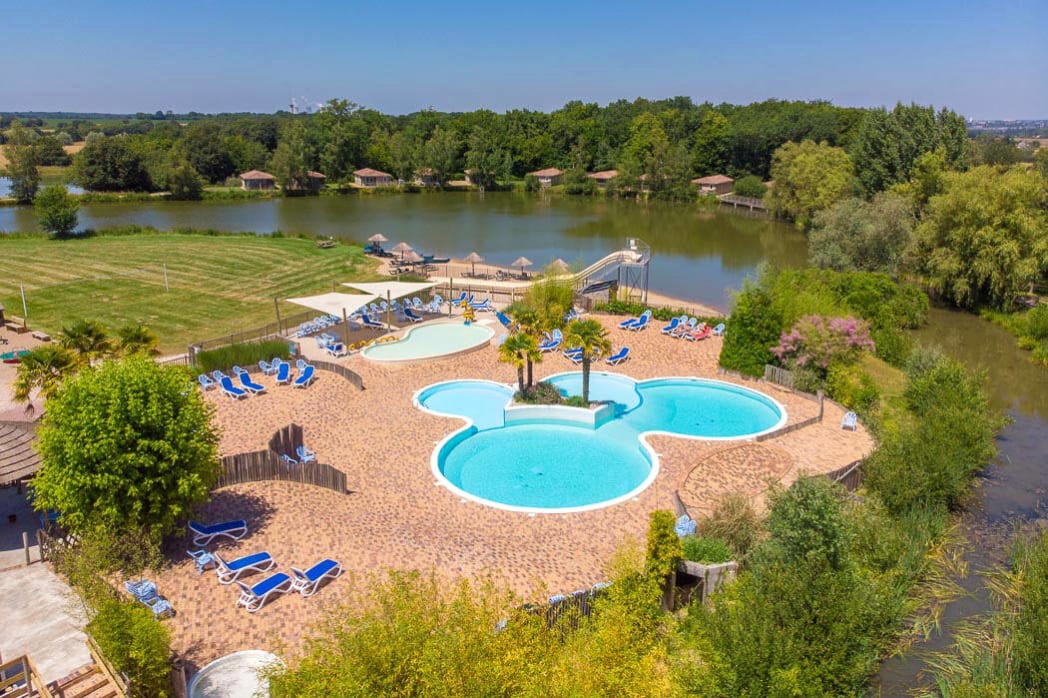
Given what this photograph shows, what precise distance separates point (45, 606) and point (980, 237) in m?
36.2

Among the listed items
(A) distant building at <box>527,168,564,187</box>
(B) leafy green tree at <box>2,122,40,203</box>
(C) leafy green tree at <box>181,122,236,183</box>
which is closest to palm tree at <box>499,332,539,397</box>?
(B) leafy green tree at <box>2,122,40,203</box>

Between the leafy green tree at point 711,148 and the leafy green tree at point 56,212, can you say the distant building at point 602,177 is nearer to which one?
the leafy green tree at point 711,148

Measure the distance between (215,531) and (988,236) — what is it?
33407 millimetres

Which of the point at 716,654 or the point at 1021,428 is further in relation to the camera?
the point at 1021,428

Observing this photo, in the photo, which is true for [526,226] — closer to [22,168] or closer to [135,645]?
[22,168]

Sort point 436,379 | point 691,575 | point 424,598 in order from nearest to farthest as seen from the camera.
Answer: point 424,598
point 691,575
point 436,379

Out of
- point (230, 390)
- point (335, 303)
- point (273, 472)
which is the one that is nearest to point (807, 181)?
point (335, 303)

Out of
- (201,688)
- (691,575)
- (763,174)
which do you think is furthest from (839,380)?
(763,174)

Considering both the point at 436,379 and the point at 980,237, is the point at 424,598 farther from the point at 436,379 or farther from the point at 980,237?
the point at 980,237

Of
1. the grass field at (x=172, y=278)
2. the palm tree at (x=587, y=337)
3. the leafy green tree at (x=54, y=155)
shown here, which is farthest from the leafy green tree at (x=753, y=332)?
the leafy green tree at (x=54, y=155)

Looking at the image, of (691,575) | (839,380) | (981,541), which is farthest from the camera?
(839,380)

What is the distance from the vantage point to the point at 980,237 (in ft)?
103

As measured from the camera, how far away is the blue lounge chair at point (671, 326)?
26.4 m

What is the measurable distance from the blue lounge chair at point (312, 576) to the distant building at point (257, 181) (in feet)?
252
